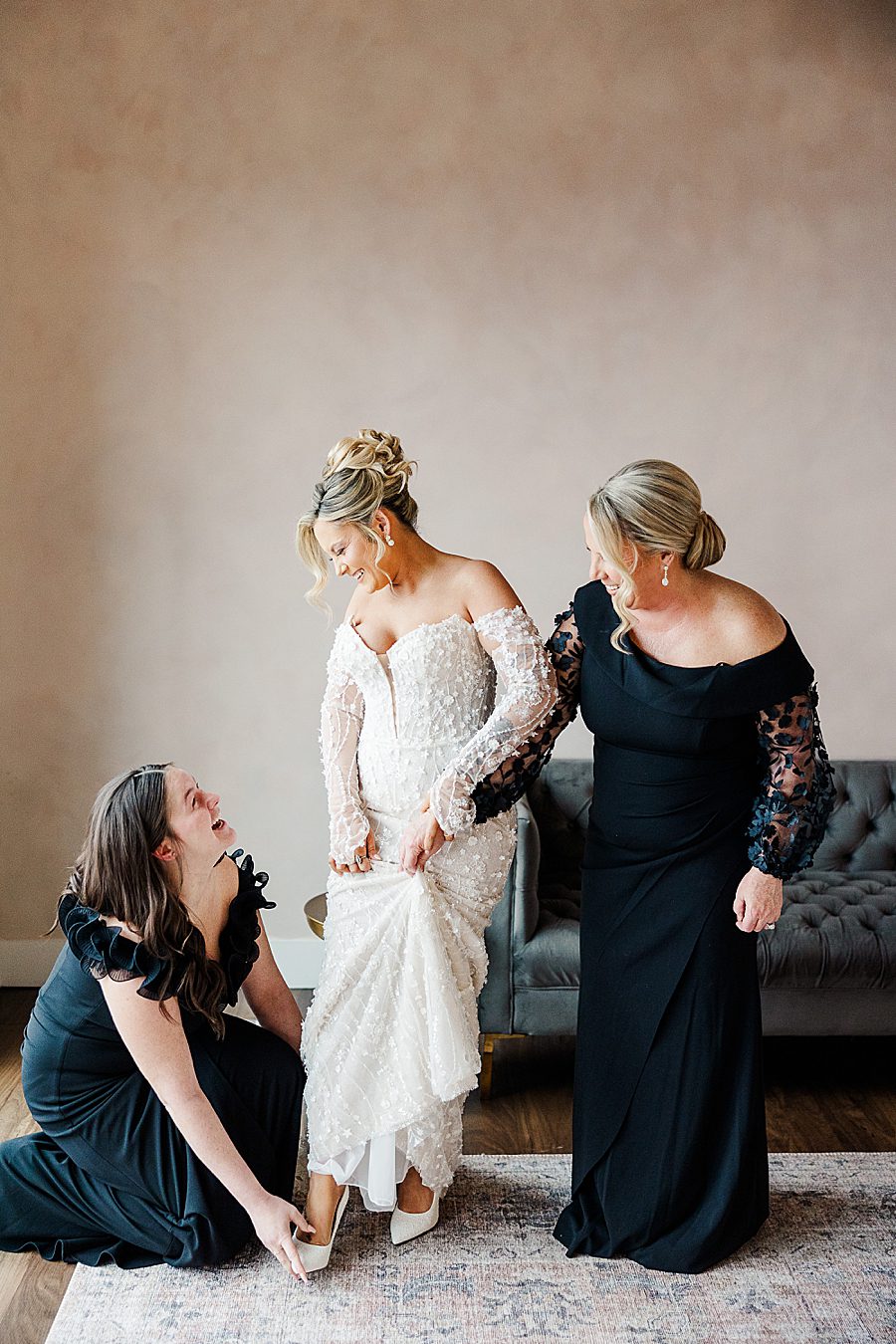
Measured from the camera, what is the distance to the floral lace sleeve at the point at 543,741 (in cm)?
255

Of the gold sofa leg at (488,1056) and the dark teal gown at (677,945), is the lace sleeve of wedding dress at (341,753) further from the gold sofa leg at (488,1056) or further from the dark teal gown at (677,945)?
the gold sofa leg at (488,1056)

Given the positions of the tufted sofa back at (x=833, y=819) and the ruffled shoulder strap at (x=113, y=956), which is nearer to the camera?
the ruffled shoulder strap at (x=113, y=956)

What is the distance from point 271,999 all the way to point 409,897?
1.60 ft

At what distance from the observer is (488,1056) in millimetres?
3473

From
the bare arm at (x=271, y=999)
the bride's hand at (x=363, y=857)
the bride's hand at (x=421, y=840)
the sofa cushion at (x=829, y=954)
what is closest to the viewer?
the bride's hand at (x=421, y=840)

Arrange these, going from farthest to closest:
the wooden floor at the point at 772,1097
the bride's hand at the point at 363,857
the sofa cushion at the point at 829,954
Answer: the sofa cushion at the point at 829,954, the wooden floor at the point at 772,1097, the bride's hand at the point at 363,857

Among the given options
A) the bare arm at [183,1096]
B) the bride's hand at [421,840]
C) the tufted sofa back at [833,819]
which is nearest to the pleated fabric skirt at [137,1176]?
the bare arm at [183,1096]

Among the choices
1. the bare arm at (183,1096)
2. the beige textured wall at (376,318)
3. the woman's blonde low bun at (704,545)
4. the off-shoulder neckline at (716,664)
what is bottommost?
the bare arm at (183,1096)

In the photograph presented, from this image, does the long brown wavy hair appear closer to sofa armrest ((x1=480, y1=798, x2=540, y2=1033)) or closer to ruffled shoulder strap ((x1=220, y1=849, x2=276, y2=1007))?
ruffled shoulder strap ((x1=220, y1=849, x2=276, y2=1007))

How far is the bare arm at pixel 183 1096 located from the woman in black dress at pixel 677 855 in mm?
665

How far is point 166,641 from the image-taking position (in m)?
4.20

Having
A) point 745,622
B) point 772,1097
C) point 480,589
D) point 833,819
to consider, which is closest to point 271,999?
point 480,589

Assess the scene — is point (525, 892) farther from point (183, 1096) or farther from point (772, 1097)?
point (183, 1096)

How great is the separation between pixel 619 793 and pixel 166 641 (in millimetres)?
2162
